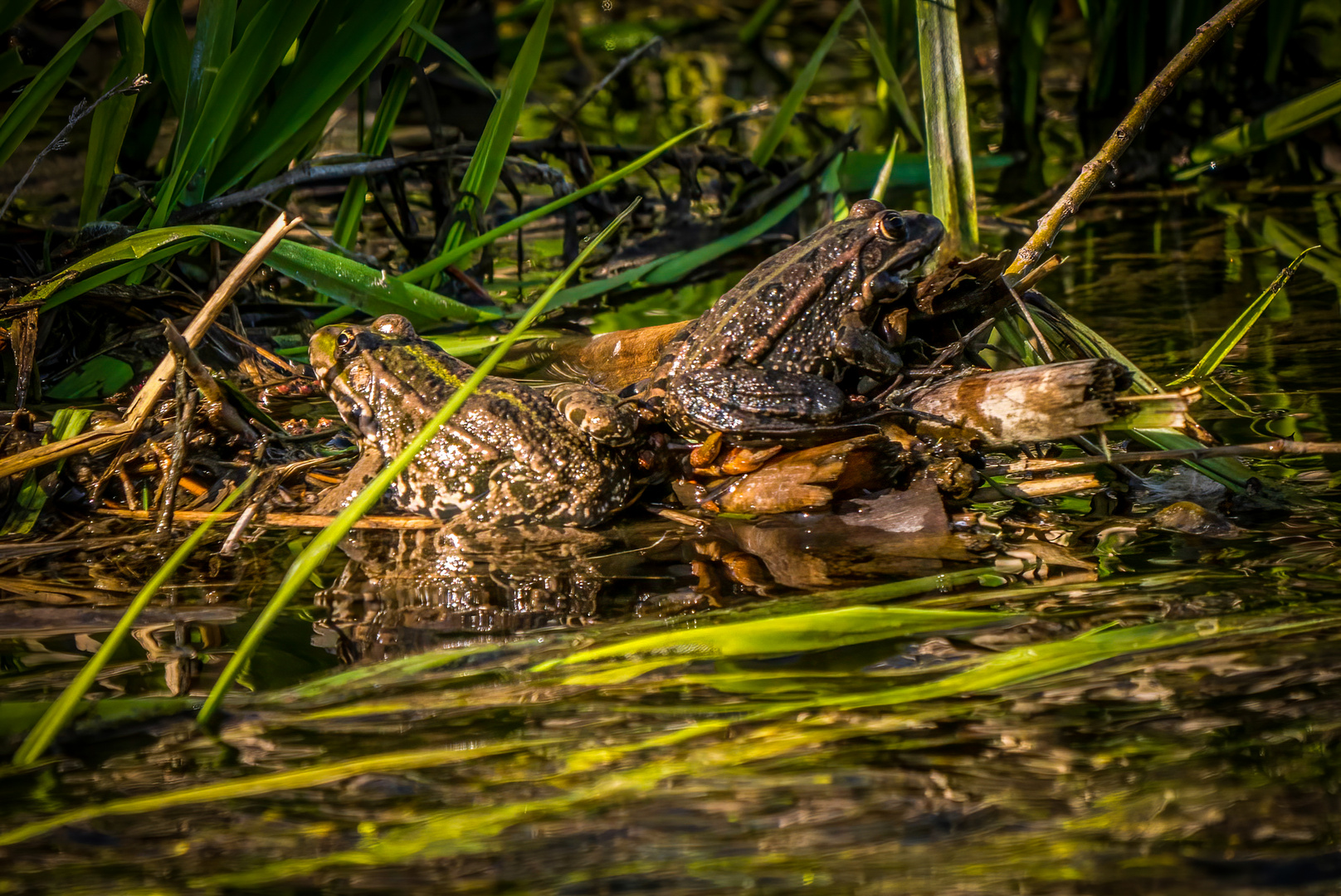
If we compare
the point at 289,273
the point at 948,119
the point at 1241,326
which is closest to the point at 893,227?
the point at 948,119

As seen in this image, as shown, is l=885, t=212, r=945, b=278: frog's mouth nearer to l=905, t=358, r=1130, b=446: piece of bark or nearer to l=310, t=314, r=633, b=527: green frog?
l=905, t=358, r=1130, b=446: piece of bark

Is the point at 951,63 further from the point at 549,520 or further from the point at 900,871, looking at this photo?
the point at 900,871

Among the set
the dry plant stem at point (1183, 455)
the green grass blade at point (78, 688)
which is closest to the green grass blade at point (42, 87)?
the green grass blade at point (78, 688)

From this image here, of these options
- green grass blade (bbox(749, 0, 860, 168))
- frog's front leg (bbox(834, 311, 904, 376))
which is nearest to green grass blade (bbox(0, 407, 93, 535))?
frog's front leg (bbox(834, 311, 904, 376))

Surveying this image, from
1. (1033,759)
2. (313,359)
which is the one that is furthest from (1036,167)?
(1033,759)

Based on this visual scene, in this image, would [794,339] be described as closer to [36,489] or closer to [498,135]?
[498,135]

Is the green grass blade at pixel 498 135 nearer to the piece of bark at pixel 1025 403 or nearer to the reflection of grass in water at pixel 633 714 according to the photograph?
the piece of bark at pixel 1025 403
